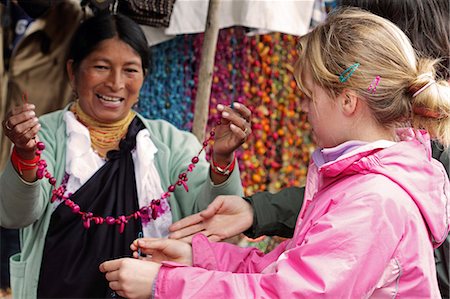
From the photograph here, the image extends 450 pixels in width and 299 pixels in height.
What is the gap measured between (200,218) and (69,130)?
668mm

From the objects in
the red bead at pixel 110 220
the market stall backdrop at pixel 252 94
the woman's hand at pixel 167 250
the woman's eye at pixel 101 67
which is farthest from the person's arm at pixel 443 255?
the market stall backdrop at pixel 252 94

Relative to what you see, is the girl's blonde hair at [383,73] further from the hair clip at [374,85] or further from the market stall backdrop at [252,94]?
the market stall backdrop at [252,94]

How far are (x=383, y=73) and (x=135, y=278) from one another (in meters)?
0.78

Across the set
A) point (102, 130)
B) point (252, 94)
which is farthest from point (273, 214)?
point (252, 94)

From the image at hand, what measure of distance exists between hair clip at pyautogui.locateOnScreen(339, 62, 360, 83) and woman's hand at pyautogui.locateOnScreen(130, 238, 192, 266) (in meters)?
0.67

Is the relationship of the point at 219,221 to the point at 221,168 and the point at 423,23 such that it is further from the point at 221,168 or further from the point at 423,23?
the point at 423,23

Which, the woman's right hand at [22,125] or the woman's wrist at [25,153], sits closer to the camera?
the woman's right hand at [22,125]

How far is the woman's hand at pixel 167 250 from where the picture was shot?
1737 millimetres

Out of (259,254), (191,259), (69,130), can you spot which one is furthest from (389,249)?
(69,130)

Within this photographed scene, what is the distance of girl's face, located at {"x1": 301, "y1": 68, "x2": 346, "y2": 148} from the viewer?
1538 millimetres

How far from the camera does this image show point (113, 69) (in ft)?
7.72

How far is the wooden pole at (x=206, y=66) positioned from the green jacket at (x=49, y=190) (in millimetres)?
598

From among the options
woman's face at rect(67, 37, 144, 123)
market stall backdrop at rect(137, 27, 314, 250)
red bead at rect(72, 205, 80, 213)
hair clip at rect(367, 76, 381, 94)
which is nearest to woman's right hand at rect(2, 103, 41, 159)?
red bead at rect(72, 205, 80, 213)

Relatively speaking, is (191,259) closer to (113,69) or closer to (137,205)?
(137,205)
